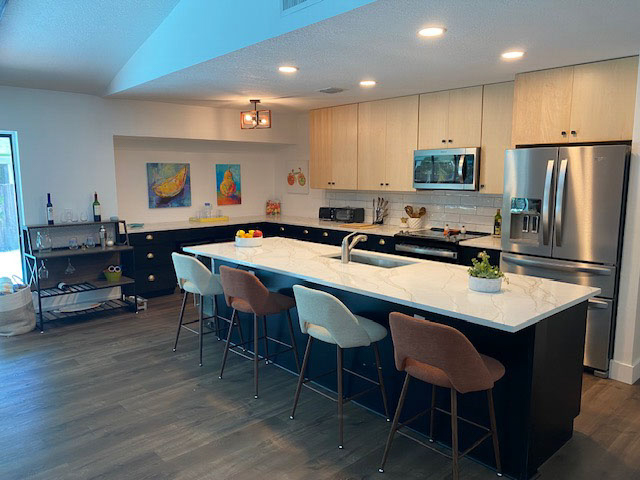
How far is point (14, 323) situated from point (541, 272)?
15.8ft

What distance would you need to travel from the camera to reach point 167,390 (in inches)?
139

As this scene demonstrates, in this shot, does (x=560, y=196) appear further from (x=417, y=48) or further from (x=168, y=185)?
(x=168, y=185)

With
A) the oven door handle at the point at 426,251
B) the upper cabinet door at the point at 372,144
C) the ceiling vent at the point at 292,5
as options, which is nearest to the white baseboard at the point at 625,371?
the oven door handle at the point at 426,251

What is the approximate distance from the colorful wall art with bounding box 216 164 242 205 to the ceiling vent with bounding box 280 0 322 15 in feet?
14.6

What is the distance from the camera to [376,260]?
380cm

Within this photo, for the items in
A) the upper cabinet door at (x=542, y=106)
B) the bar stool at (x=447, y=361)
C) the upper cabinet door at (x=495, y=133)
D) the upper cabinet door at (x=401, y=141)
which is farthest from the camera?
the upper cabinet door at (x=401, y=141)

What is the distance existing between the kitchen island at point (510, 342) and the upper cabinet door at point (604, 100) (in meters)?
1.51

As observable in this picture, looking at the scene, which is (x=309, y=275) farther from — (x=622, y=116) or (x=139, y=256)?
(x=139, y=256)

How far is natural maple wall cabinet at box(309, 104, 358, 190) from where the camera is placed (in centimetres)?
616

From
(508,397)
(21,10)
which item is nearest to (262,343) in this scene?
(508,397)

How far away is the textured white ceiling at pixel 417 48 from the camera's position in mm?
2557

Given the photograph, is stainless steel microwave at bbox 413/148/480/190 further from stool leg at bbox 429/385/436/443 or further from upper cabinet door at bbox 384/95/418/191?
stool leg at bbox 429/385/436/443

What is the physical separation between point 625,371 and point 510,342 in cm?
184

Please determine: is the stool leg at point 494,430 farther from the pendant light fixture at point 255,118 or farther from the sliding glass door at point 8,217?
the sliding glass door at point 8,217
